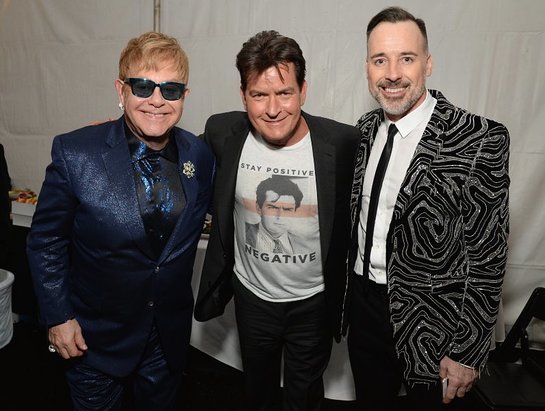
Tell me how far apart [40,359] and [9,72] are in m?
2.23

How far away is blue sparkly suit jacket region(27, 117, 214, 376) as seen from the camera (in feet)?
4.46

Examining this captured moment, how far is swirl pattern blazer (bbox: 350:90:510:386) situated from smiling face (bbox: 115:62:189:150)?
30.1 inches

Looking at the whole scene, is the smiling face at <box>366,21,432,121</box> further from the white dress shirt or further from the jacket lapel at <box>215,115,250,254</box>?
the jacket lapel at <box>215,115,250,254</box>

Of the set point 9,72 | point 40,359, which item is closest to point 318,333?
point 40,359

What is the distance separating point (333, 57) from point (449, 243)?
1556 mm

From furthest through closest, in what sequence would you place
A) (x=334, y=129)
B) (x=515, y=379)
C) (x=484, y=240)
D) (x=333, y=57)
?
1. (x=333, y=57)
2. (x=515, y=379)
3. (x=334, y=129)
4. (x=484, y=240)

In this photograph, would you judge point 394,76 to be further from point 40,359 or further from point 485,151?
point 40,359

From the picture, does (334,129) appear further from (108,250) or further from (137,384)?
(137,384)

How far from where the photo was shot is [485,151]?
4.41 ft

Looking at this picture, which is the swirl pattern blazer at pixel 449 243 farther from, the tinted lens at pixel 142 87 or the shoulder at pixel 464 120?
the tinted lens at pixel 142 87

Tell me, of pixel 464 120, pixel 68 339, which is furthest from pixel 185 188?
pixel 464 120

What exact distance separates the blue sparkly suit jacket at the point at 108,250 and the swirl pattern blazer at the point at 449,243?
27.5 inches

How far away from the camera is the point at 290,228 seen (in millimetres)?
1659

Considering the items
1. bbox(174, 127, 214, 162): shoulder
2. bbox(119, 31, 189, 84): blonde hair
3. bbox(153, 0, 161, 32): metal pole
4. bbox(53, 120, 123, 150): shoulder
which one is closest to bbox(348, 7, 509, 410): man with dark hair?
bbox(174, 127, 214, 162): shoulder
